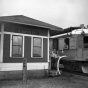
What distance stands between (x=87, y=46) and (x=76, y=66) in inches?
75.9

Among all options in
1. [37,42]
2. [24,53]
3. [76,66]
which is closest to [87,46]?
[76,66]

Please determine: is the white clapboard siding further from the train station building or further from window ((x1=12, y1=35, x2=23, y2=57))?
window ((x1=12, y1=35, x2=23, y2=57))

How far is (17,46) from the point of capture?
9297 mm

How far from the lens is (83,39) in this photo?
11078mm

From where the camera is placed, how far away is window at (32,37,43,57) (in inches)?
393

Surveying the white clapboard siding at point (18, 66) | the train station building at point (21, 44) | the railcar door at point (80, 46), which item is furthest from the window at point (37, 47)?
the railcar door at point (80, 46)

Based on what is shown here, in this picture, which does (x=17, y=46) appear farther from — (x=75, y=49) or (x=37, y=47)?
(x=75, y=49)

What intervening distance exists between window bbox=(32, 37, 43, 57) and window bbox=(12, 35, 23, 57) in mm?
996

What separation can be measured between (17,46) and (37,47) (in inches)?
59.4

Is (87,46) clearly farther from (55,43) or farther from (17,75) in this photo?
(17,75)

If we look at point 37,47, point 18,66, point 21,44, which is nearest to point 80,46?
point 37,47

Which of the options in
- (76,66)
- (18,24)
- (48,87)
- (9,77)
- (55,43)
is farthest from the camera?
(55,43)

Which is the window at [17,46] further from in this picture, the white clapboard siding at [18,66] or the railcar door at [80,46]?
the railcar door at [80,46]

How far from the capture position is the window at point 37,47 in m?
9.98
